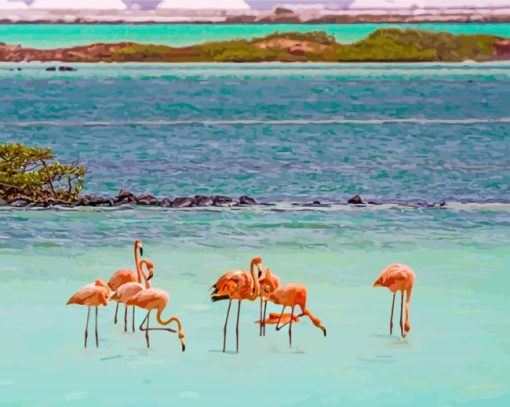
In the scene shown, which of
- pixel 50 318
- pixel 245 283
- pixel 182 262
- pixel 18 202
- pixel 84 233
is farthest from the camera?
pixel 18 202

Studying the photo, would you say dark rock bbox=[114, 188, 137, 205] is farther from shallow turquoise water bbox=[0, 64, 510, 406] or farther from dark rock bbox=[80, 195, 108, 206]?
shallow turquoise water bbox=[0, 64, 510, 406]

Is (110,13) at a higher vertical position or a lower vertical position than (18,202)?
higher

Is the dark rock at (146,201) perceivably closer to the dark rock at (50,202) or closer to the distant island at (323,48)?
the dark rock at (50,202)

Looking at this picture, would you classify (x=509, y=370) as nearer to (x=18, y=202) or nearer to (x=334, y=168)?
(x=18, y=202)

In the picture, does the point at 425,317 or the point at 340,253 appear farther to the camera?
the point at 340,253

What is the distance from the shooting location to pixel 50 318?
24.1ft

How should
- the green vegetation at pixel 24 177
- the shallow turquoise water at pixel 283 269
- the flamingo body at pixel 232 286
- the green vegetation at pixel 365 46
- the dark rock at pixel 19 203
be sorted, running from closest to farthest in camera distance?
the shallow turquoise water at pixel 283 269 → the flamingo body at pixel 232 286 → the dark rock at pixel 19 203 → the green vegetation at pixel 24 177 → the green vegetation at pixel 365 46

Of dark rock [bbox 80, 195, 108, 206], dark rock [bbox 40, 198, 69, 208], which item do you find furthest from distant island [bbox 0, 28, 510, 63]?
dark rock [bbox 40, 198, 69, 208]

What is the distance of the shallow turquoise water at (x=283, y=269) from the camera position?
605 centimetres

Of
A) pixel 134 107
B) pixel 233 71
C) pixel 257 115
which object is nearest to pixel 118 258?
pixel 257 115

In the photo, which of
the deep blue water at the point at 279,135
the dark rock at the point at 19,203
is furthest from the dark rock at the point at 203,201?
the deep blue water at the point at 279,135

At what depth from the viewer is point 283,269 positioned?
9297 mm

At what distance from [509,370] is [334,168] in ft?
45.7

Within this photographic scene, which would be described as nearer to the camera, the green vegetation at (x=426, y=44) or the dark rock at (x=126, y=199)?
the dark rock at (x=126, y=199)
